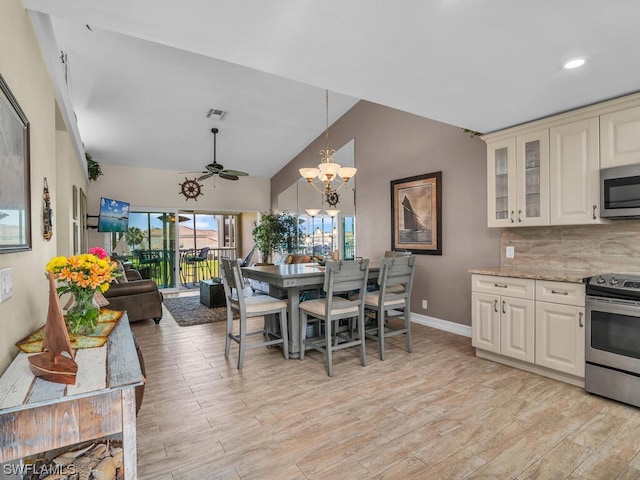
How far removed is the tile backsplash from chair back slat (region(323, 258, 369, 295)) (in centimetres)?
170

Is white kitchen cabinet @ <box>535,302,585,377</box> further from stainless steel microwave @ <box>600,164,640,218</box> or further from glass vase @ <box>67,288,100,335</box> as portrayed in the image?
glass vase @ <box>67,288,100,335</box>

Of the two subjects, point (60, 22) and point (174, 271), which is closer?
point (60, 22)

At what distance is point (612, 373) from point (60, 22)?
230 inches

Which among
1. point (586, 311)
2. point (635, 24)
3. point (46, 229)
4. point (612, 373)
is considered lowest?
point (612, 373)

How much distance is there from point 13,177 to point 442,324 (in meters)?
4.50

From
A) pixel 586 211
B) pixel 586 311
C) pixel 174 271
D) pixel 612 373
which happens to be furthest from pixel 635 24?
pixel 174 271

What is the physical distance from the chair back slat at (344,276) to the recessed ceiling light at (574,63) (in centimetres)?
213

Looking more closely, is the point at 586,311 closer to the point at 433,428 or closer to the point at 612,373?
the point at 612,373

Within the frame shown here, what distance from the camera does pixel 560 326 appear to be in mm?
2893

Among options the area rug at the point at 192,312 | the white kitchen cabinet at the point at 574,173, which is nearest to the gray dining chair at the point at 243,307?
the area rug at the point at 192,312

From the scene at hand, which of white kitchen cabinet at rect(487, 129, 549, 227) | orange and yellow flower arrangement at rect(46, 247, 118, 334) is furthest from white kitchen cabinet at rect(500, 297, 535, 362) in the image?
orange and yellow flower arrangement at rect(46, 247, 118, 334)

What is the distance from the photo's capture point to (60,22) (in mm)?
3486

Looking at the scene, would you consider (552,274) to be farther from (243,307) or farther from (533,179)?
(243,307)

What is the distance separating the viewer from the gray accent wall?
4.20 metres
